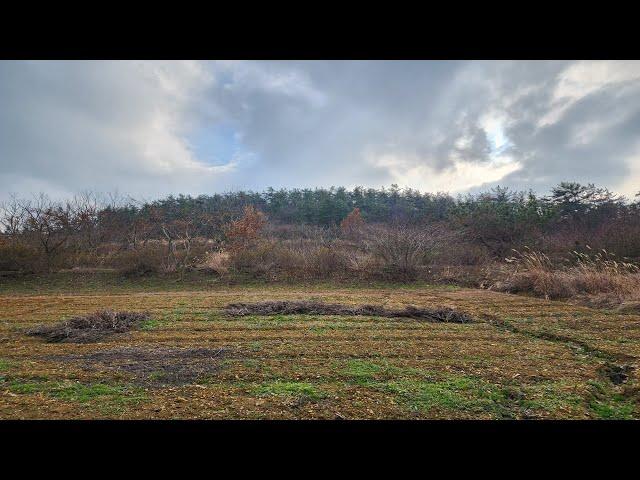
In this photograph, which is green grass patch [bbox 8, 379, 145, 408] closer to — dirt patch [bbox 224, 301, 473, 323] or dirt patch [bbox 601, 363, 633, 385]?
dirt patch [bbox 224, 301, 473, 323]

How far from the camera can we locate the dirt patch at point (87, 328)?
18.4 ft

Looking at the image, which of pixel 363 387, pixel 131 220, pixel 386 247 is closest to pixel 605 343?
pixel 363 387

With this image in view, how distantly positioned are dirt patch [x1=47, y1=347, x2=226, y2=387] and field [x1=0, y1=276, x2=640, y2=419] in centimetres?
2

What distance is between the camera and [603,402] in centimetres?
319

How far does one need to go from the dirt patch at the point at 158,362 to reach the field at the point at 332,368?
0.02m

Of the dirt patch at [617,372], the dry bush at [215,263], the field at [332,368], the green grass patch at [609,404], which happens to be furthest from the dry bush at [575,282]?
the dry bush at [215,263]

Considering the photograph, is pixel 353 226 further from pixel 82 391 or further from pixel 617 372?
pixel 82 391

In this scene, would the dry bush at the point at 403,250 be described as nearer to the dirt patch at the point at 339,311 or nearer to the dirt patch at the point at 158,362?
the dirt patch at the point at 339,311

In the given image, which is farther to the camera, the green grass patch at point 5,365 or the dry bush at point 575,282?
the dry bush at point 575,282

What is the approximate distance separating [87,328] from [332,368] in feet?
15.0

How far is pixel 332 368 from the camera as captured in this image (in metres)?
4.08

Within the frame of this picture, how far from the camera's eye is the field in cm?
303
